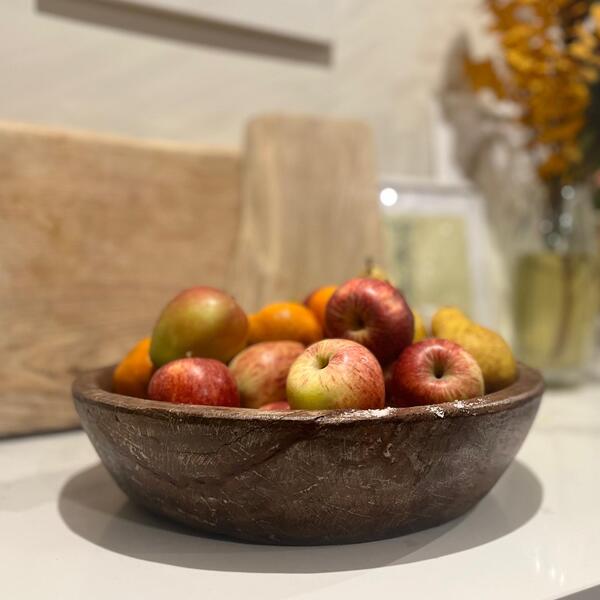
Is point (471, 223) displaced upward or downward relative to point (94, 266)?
upward

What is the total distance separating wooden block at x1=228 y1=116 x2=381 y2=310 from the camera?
3.82 feet

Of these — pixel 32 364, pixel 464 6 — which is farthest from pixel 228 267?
pixel 464 6

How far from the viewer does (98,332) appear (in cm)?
104

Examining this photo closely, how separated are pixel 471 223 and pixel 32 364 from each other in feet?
2.87

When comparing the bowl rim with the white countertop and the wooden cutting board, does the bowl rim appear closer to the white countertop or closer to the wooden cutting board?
the white countertop

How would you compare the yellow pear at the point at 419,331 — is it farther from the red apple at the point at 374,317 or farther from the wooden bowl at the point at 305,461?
the wooden bowl at the point at 305,461

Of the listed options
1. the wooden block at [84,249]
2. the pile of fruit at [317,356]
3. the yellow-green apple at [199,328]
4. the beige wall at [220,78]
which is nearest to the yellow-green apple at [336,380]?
the pile of fruit at [317,356]

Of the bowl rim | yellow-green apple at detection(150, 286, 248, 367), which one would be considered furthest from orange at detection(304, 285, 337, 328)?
the bowl rim

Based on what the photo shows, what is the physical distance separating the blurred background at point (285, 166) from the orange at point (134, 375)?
28 centimetres

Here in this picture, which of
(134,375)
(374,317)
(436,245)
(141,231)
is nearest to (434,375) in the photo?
(374,317)

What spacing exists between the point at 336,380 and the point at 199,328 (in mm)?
176

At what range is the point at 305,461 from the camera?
0.56m

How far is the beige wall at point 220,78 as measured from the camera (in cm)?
105

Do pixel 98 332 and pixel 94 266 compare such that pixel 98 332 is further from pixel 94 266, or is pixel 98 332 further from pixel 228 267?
pixel 228 267
